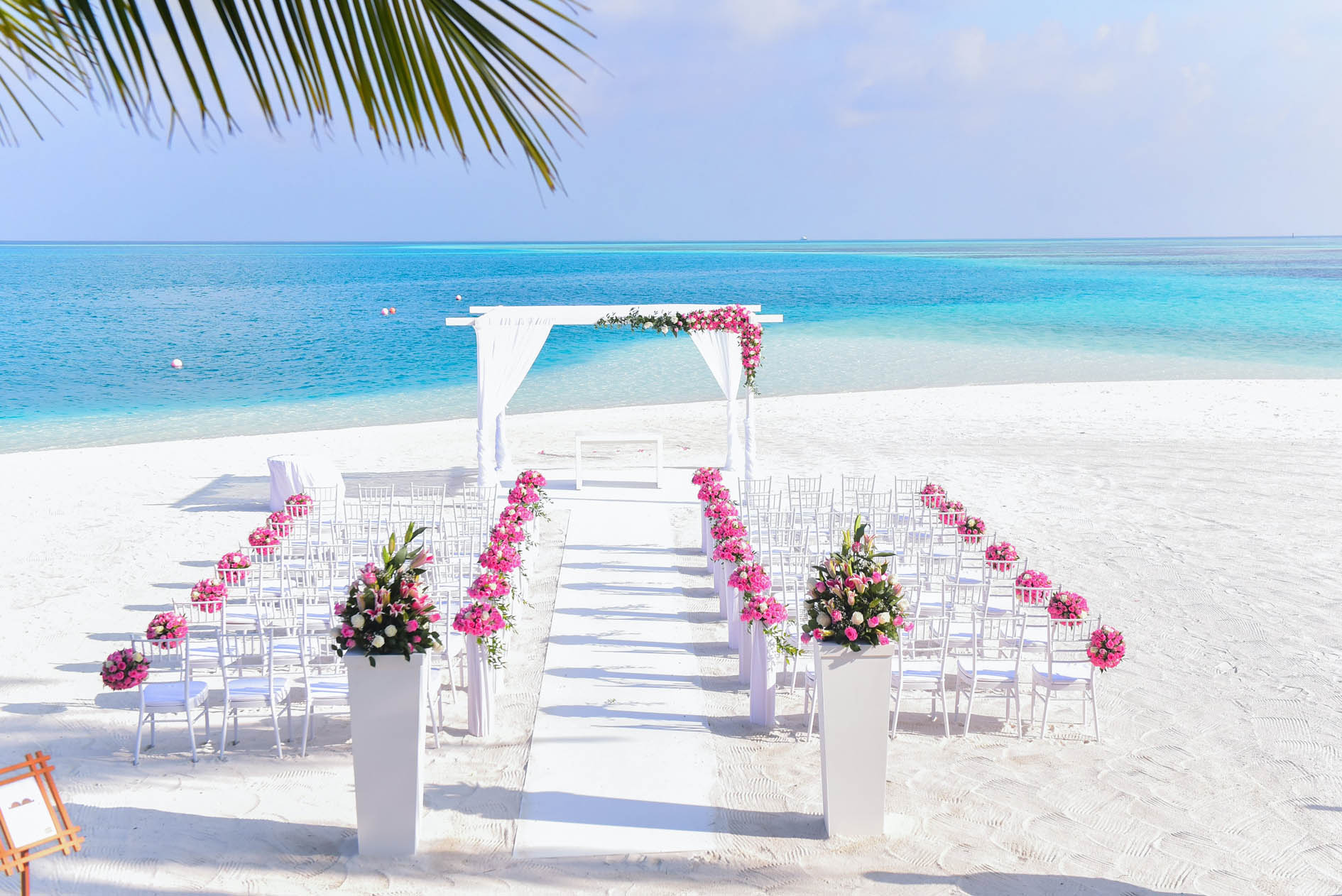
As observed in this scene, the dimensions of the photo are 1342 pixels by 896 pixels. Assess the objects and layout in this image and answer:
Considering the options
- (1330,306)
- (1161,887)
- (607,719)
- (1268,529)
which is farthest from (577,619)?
(1330,306)

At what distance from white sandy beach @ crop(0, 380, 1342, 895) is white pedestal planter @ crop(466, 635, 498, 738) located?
5.4 inches

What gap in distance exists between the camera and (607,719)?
290 inches

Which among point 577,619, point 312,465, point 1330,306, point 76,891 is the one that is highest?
point 1330,306

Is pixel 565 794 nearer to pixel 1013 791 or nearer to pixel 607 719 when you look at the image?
pixel 607 719

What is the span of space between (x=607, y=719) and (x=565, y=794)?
43.4 inches

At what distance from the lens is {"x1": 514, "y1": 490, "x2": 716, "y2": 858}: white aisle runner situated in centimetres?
588

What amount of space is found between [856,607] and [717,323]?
30.8 feet


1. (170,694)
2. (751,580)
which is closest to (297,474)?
(170,694)

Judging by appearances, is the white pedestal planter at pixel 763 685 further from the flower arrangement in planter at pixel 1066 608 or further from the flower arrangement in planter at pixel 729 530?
the flower arrangement in planter at pixel 1066 608

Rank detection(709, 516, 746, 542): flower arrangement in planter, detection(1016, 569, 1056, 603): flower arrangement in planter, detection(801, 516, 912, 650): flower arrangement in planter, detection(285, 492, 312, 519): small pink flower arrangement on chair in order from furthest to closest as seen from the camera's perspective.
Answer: detection(285, 492, 312, 519): small pink flower arrangement on chair < detection(709, 516, 746, 542): flower arrangement in planter < detection(1016, 569, 1056, 603): flower arrangement in planter < detection(801, 516, 912, 650): flower arrangement in planter

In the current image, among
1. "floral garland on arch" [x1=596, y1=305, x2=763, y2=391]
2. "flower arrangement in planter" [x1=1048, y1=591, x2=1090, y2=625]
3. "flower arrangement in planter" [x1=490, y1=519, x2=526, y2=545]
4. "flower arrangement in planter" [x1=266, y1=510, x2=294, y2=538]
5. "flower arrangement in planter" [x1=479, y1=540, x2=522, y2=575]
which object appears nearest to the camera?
"flower arrangement in planter" [x1=1048, y1=591, x2=1090, y2=625]

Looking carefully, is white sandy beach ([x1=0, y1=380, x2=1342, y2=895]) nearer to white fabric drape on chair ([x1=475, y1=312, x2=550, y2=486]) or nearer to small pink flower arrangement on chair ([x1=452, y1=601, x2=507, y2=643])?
small pink flower arrangement on chair ([x1=452, y1=601, x2=507, y2=643])

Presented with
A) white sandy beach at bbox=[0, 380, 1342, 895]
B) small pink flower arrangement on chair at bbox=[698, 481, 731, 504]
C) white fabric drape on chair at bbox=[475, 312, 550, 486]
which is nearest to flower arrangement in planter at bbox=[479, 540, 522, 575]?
white sandy beach at bbox=[0, 380, 1342, 895]

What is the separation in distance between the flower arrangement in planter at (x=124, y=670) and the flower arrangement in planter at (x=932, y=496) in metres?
7.67
